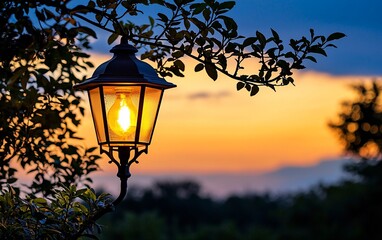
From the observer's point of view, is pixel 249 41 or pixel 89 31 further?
pixel 249 41

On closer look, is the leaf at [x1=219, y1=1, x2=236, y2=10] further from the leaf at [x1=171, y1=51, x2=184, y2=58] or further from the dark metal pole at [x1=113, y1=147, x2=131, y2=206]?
the dark metal pole at [x1=113, y1=147, x2=131, y2=206]

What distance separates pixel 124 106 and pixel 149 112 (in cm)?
15

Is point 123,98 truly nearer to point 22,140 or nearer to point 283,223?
point 22,140

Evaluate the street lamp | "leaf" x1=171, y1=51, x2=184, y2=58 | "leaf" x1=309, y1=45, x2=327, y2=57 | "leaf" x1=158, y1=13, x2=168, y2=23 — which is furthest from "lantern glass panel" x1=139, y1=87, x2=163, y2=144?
"leaf" x1=309, y1=45, x2=327, y2=57

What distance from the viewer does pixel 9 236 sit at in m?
4.72

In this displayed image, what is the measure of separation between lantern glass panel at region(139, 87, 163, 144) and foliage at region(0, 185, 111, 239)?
0.43 metres

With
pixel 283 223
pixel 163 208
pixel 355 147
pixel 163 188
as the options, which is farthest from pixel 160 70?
pixel 163 188

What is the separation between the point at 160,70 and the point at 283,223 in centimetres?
2737

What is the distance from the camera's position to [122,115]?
4.70m

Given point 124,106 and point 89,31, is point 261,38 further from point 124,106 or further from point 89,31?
point 89,31

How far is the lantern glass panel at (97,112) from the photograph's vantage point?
186 inches

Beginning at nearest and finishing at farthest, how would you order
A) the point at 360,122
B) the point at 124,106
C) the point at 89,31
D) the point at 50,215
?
the point at 89,31, the point at 124,106, the point at 50,215, the point at 360,122

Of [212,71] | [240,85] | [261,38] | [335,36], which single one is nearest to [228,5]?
[261,38]

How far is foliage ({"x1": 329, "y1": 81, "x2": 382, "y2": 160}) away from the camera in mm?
21016
